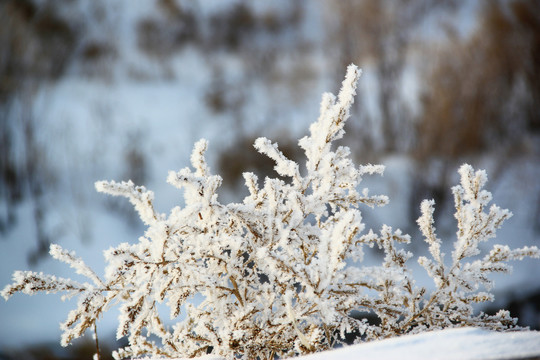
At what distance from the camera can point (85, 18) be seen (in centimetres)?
650

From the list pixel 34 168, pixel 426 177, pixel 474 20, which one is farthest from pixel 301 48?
pixel 34 168

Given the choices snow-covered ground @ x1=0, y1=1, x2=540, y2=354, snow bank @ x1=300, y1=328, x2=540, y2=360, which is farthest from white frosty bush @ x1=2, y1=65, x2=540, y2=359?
snow-covered ground @ x1=0, y1=1, x2=540, y2=354

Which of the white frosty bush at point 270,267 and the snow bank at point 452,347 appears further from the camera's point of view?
the white frosty bush at point 270,267

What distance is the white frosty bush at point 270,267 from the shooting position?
1.11 metres

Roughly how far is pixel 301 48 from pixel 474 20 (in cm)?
333

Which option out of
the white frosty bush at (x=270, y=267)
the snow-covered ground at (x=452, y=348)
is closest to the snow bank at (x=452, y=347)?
the snow-covered ground at (x=452, y=348)

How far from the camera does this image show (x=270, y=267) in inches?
42.9

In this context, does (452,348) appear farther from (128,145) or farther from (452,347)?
(128,145)

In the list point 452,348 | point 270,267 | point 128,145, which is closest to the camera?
point 452,348

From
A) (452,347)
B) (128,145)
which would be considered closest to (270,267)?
(452,347)

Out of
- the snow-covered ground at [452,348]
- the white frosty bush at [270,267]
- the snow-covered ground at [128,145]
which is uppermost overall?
the snow-covered ground at [128,145]

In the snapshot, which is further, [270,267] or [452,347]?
[270,267]

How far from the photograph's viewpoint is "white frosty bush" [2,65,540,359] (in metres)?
1.11

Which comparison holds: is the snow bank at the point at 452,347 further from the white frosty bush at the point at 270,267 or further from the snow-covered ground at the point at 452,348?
the white frosty bush at the point at 270,267
